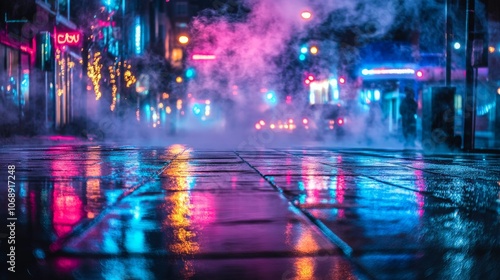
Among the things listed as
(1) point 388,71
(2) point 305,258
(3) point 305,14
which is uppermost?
(3) point 305,14

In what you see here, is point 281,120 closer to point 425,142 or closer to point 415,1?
point 415,1

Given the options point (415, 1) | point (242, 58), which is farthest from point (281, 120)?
point (242, 58)

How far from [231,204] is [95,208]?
932 mm

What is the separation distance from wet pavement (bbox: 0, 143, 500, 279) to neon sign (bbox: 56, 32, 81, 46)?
16.7m

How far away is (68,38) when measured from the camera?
2203cm

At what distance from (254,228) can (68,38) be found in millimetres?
20238

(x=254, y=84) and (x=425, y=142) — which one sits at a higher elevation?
(x=254, y=84)

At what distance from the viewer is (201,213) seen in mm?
3902

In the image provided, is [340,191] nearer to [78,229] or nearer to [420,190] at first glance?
[420,190]

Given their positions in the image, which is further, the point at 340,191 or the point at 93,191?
the point at 340,191

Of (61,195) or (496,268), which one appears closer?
(496,268)

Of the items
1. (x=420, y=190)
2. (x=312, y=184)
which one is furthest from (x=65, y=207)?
(x=420, y=190)

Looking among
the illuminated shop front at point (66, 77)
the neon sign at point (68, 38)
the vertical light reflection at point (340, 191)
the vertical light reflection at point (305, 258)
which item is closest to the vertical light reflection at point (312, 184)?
the vertical light reflection at point (340, 191)

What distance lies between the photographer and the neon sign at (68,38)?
21922 millimetres
